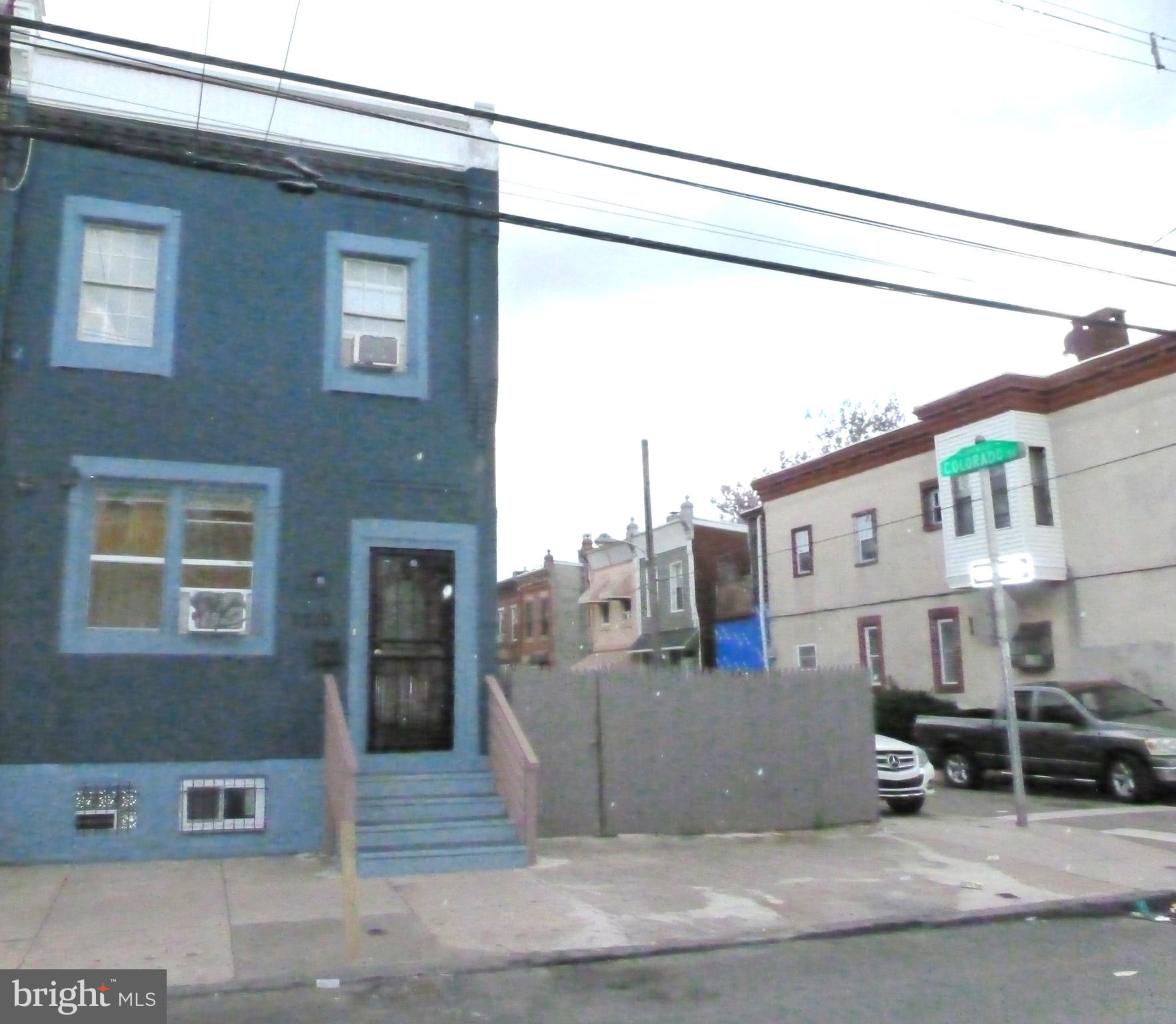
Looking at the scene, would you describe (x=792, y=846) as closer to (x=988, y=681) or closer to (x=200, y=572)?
(x=200, y=572)

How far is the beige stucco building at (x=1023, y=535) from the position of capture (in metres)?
21.9

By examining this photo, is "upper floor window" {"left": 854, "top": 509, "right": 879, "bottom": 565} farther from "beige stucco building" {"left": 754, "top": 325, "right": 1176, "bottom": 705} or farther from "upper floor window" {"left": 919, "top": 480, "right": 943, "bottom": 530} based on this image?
"upper floor window" {"left": 919, "top": 480, "right": 943, "bottom": 530}

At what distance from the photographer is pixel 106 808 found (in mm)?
10766

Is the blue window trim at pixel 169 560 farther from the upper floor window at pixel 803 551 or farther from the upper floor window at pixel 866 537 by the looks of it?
the upper floor window at pixel 803 551

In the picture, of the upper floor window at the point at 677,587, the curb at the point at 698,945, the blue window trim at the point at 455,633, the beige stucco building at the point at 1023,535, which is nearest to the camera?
the curb at the point at 698,945

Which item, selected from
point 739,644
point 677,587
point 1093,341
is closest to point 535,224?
point 1093,341

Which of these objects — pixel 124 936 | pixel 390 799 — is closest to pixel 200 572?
pixel 390 799

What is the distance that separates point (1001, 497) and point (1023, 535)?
119cm

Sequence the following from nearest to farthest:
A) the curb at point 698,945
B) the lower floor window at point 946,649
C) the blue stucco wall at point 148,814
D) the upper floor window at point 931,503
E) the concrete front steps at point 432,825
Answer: the curb at point 698,945
the concrete front steps at point 432,825
the blue stucco wall at point 148,814
the lower floor window at point 946,649
the upper floor window at point 931,503

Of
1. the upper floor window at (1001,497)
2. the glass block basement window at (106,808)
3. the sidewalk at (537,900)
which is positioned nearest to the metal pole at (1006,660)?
the sidewalk at (537,900)

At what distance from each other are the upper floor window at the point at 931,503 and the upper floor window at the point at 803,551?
Result: 4343mm

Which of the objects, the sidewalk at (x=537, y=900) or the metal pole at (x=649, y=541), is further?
the metal pole at (x=649, y=541)

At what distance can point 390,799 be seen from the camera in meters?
11.1

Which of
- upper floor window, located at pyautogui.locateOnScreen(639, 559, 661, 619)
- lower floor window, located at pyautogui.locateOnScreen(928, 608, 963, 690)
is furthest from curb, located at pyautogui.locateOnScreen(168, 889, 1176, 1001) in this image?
upper floor window, located at pyautogui.locateOnScreen(639, 559, 661, 619)
